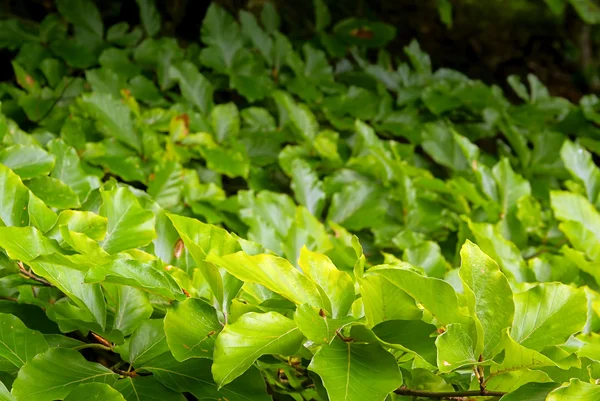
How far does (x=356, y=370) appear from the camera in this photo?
511 mm

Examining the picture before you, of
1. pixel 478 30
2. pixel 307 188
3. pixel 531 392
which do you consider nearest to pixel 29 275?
pixel 531 392

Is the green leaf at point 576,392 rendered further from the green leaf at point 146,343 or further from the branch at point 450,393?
the green leaf at point 146,343

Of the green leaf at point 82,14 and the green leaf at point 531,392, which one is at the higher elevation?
the green leaf at point 82,14

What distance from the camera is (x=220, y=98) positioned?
175 cm

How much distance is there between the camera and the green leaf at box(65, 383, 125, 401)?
0.49 metres

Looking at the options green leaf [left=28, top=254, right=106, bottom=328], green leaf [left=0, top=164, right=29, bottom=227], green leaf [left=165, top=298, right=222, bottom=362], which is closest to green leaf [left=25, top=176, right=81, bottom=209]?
green leaf [left=0, top=164, right=29, bottom=227]

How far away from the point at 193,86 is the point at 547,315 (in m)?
1.09

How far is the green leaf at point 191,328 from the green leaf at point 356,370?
10 centimetres

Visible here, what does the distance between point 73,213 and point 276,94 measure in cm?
83

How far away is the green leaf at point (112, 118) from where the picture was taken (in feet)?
3.94

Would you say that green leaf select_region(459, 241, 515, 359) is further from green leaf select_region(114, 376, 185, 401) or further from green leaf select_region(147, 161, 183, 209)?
green leaf select_region(147, 161, 183, 209)

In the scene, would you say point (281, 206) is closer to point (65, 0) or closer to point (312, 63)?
point (312, 63)

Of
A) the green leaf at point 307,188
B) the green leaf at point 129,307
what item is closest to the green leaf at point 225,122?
the green leaf at point 307,188

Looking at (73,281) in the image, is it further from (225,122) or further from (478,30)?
(478,30)
